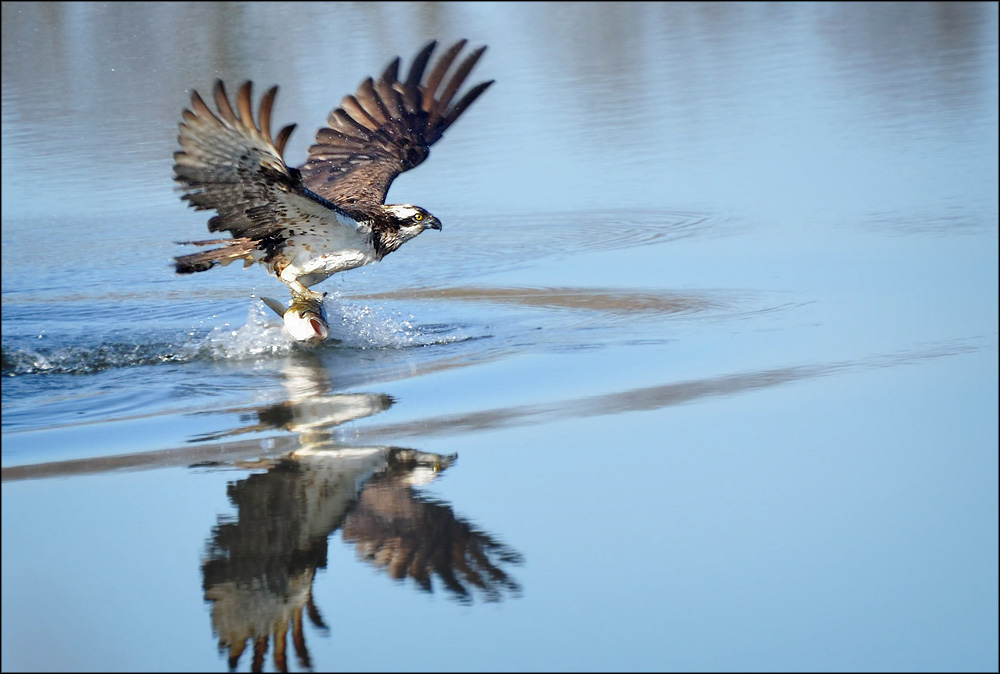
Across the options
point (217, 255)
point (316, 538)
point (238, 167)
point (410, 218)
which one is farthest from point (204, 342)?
point (316, 538)

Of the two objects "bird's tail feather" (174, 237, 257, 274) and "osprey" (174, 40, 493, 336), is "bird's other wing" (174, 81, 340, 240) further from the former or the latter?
"bird's tail feather" (174, 237, 257, 274)

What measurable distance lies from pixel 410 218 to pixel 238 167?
1.77m

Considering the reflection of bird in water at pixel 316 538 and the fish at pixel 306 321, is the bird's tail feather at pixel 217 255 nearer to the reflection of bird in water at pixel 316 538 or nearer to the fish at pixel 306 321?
the fish at pixel 306 321

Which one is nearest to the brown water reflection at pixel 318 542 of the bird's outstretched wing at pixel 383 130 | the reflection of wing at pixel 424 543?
the reflection of wing at pixel 424 543

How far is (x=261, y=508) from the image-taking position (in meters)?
4.85

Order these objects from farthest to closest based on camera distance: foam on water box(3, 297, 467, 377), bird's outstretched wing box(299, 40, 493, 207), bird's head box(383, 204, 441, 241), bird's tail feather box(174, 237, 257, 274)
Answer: bird's outstretched wing box(299, 40, 493, 207), bird's head box(383, 204, 441, 241), bird's tail feather box(174, 237, 257, 274), foam on water box(3, 297, 467, 377)

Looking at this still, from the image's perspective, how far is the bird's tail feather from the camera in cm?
722

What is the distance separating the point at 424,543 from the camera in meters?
4.54

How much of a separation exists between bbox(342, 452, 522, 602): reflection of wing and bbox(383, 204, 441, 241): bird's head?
115 inches

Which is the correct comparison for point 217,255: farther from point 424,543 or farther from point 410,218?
point 424,543

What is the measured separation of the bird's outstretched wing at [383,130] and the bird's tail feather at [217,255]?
1.00 metres

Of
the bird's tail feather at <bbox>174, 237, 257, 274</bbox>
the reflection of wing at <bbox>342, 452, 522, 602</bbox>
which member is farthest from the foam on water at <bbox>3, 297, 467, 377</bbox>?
the reflection of wing at <bbox>342, 452, 522, 602</bbox>

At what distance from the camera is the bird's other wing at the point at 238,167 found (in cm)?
585

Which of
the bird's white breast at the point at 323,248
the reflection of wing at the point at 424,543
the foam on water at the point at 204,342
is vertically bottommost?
the reflection of wing at the point at 424,543
